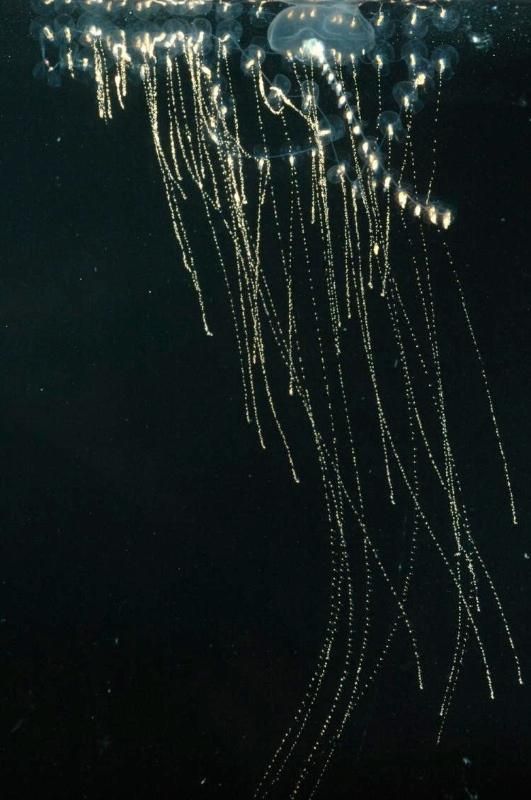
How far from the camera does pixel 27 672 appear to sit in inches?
47.6

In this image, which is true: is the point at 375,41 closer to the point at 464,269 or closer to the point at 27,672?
the point at 464,269

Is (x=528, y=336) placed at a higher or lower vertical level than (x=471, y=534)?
higher

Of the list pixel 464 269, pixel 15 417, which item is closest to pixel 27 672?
pixel 15 417

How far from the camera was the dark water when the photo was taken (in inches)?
45.9

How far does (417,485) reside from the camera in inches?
47.9

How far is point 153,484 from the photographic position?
119cm

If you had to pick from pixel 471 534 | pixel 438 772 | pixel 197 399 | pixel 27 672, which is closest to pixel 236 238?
pixel 197 399

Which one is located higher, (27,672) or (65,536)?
(65,536)

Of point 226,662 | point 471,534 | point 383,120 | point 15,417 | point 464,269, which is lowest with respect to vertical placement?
point 226,662

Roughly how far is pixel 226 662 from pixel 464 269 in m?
0.57

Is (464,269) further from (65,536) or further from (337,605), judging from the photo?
(65,536)

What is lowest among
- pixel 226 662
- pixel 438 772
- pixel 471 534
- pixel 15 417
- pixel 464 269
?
pixel 438 772

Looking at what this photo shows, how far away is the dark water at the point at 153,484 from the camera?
45.9 inches

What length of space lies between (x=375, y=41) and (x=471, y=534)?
0.62 metres
